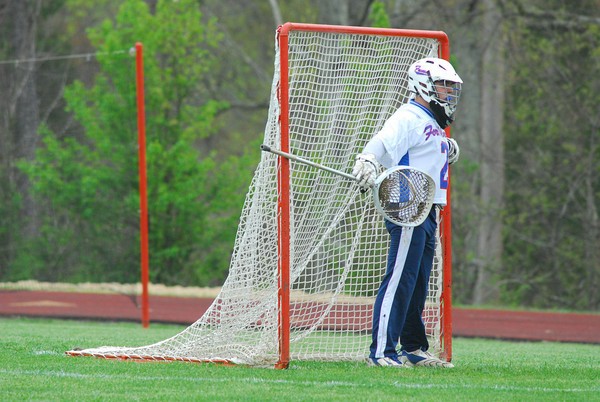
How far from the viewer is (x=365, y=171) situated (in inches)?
271

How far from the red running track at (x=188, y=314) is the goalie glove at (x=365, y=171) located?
24.4ft

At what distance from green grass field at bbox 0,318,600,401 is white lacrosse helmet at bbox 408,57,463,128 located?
1.75m

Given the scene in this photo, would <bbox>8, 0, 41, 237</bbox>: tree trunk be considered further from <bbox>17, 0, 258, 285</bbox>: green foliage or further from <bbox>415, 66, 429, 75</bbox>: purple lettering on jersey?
<bbox>415, 66, 429, 75</bbox>: purple lettering on jersey

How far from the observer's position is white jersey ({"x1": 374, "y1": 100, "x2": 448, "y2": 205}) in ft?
23.4

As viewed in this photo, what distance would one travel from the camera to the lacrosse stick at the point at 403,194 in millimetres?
7035

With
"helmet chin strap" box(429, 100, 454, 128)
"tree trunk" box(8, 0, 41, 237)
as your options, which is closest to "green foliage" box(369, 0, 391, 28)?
"tree trunk" box(8, 0, 41, 237)

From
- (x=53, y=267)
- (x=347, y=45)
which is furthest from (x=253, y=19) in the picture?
(x=347, y=45)

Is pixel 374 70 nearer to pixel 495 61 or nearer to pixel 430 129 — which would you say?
pixel 430 129

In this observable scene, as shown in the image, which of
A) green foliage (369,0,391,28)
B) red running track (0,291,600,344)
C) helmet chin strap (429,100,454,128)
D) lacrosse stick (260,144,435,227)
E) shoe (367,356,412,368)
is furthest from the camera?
green foliage (369,0,391,28)

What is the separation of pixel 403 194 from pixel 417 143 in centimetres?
40

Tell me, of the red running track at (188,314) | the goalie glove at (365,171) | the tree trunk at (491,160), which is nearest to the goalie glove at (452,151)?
the goalie glove at (365,171)

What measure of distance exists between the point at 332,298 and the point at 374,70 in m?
1.68

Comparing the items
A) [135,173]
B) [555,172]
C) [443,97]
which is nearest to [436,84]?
[443,97]

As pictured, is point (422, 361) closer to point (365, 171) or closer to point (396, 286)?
point (396, 286)
